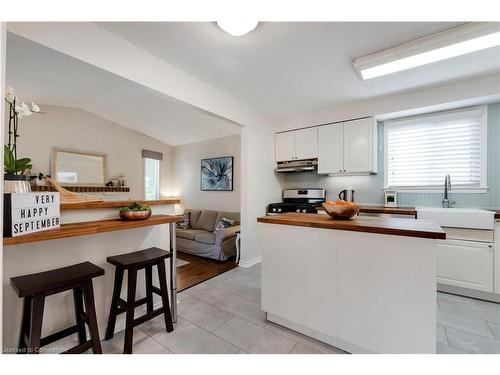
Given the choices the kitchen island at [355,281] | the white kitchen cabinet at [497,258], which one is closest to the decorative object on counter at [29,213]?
the kitchen island at [355,281]

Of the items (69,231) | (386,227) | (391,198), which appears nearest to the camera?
(69,231)

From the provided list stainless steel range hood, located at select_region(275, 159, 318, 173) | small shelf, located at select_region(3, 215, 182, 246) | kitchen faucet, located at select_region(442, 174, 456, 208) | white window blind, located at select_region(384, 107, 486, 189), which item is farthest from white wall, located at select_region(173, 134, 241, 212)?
kitchen faucet, located at select_region(442, 174, 456, 208)

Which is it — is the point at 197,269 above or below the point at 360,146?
below

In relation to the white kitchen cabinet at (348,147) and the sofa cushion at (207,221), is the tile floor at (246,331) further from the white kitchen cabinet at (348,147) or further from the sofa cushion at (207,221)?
the sofa cushion at (207,221)

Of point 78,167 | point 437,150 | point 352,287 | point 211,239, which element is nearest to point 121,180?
point 78,167

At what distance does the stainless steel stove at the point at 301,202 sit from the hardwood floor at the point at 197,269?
112 centimetres

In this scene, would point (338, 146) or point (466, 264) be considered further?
point (338, 146)

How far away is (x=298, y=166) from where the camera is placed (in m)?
3.75

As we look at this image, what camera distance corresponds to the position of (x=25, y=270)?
1359 mm

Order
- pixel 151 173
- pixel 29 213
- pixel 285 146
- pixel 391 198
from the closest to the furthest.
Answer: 1. pixel 29 213
2. pixel 391 198
3. pixel 285 146
4. pixel 151 173

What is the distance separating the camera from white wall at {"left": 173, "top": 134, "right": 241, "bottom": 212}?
15.8 feet

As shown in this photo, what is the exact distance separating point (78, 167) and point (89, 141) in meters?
0.59

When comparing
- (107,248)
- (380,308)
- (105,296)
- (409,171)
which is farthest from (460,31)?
(105,296)

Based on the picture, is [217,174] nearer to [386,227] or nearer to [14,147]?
[14,147]
